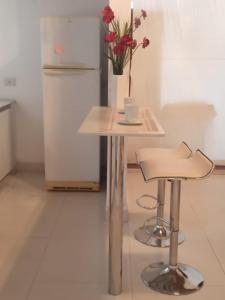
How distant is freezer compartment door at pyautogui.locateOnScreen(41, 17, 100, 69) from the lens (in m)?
3.84

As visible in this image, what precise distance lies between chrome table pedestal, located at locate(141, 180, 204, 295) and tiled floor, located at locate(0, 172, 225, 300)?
2.0 inches

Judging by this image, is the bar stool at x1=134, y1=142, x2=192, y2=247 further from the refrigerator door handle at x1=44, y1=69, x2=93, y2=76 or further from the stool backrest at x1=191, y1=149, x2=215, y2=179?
the refrigerator door handle at x1=44, y1=69, x2=93, y2=76

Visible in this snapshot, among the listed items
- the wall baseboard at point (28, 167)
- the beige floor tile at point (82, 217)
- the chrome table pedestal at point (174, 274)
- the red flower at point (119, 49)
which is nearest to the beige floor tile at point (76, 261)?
the beige floor tile at point (82, 217)

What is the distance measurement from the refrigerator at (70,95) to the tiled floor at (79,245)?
245 mm

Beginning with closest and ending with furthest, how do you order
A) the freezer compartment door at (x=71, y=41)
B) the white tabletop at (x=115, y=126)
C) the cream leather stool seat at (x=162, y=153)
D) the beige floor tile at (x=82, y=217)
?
the white tabletop at (x=115, y=126)
the cream leather stool seat at (x=162, y=153)
the beige floor tile at (x=82, y=217)
the freezer compartment door at (x=71, y=41)

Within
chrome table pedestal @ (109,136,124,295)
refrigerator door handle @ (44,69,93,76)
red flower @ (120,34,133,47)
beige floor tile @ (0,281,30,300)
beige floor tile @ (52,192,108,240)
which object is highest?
red flower @ (120,34,133,47)

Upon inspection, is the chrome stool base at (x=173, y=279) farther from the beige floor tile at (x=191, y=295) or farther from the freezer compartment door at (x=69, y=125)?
the freezer compartment door at (x=69, y=125)

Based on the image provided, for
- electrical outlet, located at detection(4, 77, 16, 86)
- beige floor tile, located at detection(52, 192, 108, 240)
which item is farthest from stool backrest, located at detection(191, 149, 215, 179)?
electrical outlet, located at detection(4, 77, 16, 86)

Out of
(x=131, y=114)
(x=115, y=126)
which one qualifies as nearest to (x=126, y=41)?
(x=131, y=114)

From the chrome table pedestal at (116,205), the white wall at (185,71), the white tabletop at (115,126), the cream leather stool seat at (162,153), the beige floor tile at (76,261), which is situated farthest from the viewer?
the white wall at (185,71)

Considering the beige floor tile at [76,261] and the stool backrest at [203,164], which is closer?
the stool backrest at [203,164]

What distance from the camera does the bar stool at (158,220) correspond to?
269cm

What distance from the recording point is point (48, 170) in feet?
13.6

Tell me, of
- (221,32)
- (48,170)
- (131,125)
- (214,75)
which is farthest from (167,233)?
(221,32)
